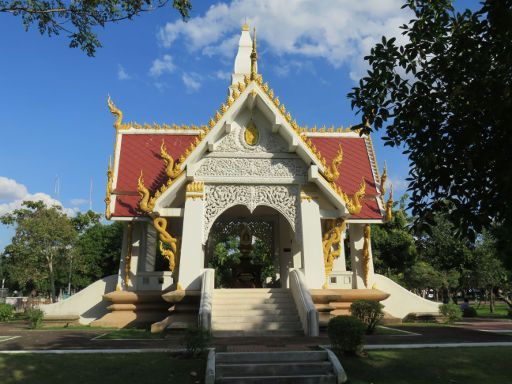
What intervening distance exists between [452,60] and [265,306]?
7.94 meters

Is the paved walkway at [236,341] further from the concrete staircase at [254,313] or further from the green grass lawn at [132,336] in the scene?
the concrete staircase at [254,313]

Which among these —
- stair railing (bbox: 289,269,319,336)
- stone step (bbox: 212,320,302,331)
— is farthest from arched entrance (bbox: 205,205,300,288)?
stone step (bbox: 212,320,302,331)

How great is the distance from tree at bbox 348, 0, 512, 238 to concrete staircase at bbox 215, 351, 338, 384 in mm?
2953

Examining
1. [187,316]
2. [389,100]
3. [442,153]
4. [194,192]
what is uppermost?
[194,192]

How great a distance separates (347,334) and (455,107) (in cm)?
419

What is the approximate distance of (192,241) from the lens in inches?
474

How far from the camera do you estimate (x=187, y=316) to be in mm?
11086

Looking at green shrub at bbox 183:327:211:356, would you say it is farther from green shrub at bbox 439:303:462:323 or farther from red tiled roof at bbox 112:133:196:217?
green shrub at bbox 439:303:462:323

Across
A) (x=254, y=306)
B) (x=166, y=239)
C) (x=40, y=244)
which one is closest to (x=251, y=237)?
(x=166, y=239)

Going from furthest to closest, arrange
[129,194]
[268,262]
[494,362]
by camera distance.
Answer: [268,262]
[129,194]
[494,362]

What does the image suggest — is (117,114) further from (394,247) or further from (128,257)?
(394,247)

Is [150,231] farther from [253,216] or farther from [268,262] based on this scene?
[268,262]

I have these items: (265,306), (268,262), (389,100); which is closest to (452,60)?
(389,100)

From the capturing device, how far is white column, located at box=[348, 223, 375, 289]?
1442 centimetres
